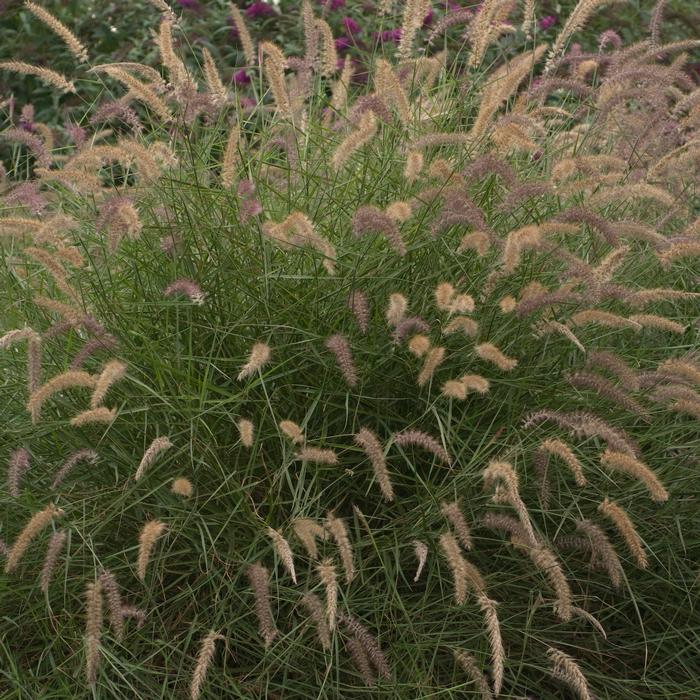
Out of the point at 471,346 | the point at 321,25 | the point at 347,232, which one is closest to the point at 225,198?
the point at 347,232

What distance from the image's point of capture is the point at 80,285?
3.39m

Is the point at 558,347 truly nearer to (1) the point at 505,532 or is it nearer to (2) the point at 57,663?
(1) the point at 505,532

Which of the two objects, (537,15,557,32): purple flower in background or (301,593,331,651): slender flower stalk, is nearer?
(301,593,331,651): slender flower stalk

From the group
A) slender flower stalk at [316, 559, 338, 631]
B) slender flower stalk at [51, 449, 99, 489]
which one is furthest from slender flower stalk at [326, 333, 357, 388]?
slender flower stalk at [51, 449, 99, 489]

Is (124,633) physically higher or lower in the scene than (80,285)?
lower

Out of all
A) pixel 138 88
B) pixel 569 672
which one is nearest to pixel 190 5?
pixel 138 88

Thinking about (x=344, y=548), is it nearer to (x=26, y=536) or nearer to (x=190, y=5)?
(x=26, y=536)

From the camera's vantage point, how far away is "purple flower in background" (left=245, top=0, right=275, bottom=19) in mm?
6998

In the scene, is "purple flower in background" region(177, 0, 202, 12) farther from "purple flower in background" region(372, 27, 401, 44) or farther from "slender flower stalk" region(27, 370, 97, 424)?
"slender flower stalk" region(27, 370, 97, 424)

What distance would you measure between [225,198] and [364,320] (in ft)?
2.97

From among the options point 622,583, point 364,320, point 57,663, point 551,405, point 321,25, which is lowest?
point 57,663

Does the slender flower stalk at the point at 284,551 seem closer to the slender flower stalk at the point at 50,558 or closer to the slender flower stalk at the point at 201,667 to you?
the slender flower stalk at the point at 201,667

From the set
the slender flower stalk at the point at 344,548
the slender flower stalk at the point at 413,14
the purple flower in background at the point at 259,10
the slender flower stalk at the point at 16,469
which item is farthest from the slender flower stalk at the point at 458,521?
the purple flower in background at the point at 259,10

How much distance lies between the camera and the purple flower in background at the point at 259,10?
700 centimetres
